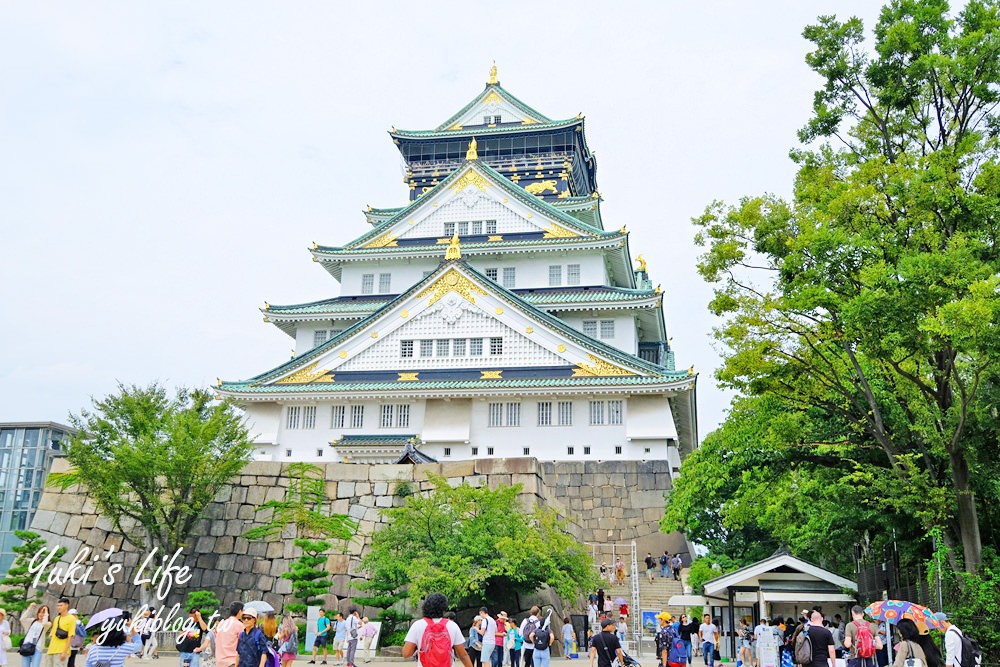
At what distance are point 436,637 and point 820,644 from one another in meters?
5.99

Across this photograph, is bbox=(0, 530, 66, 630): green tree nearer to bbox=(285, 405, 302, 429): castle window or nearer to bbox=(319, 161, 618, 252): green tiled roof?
bbox=(285, 405, 302, 429): castle window

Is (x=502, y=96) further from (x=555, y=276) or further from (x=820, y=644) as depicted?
(x=820, y=644)

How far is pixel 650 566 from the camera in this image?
102 feet

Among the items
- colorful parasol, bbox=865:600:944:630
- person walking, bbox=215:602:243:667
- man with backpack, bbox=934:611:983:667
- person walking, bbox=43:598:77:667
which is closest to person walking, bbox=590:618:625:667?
colorful parasol, bbox=865:600:944:630

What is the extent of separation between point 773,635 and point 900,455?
402 cm

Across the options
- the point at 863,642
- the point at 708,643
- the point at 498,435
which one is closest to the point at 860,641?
the point at 863,642

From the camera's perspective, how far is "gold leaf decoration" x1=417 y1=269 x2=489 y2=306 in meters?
37.8

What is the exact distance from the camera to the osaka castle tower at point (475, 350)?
3519 centimetres

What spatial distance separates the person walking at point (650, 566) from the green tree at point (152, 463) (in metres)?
13.3

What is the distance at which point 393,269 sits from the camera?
44.0 metres

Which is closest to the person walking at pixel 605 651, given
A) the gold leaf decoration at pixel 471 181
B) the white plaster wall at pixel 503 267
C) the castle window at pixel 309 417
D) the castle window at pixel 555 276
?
the castle window at pixel 309 417

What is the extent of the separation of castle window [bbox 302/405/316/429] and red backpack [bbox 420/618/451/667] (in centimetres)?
2960

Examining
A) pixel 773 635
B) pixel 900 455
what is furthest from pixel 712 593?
pixel 900 455

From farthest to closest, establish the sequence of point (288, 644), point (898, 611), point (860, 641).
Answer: point (288, 644)
point (860, 641)
point (898, 611)
